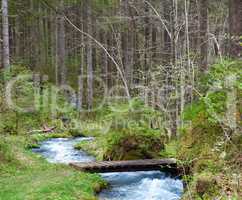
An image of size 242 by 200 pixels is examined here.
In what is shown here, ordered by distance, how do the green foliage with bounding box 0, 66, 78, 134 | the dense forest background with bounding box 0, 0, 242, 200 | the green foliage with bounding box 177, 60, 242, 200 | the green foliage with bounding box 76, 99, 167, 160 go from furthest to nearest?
the green foliage with bounding box 0, 66, 78, 134
the green foliage with bounding box 76, 99, 167, 160
the dense forest background with bounding box 0, 0, 242, 200
the green foliage with bounding box 177, 60, 242, 200

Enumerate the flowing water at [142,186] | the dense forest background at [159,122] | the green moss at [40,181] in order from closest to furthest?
the dense forest background at [159,122]
the green moss at [40,181]
the flowing water at [142,186]

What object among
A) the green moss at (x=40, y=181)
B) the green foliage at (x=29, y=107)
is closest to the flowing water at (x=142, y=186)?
the green moss at (x=40, y=181)

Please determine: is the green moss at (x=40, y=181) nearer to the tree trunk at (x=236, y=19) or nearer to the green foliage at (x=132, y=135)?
the green foliage at (x=132, y=135)

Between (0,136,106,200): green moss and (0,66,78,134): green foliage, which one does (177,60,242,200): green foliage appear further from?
(0,66,78,134): green foliage

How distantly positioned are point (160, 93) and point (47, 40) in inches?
1027

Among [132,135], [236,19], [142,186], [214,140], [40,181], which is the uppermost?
[236,19]

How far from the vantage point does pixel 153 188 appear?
10391mm

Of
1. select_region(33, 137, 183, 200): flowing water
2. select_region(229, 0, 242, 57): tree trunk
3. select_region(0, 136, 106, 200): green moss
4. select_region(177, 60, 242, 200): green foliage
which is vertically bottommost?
select_region(33, 137, 183, 200): flowing water

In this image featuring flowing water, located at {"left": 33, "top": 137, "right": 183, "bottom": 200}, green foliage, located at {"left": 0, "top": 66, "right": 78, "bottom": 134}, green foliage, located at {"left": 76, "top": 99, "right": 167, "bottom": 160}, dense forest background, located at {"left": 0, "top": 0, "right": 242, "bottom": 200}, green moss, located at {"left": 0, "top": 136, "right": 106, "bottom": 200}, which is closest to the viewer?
dense forest background, located at {"left": 0, "top": 0, "right": 242, "bottom": 200}

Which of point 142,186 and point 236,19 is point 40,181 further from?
point 236,19

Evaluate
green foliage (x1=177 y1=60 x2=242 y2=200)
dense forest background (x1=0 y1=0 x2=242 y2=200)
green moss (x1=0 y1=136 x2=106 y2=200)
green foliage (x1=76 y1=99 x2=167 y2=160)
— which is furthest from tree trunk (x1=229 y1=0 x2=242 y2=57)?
green moss (x1=0 y1=136 x2=106 y2=200)

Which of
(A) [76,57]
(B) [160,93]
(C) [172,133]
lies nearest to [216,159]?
(C) [172,133]

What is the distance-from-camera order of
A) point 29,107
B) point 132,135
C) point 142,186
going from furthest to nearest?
1. point 29,107
2. point 132,135
3. point 142,186

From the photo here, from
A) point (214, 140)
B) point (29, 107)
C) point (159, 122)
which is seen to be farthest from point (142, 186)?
point (29, 107)
